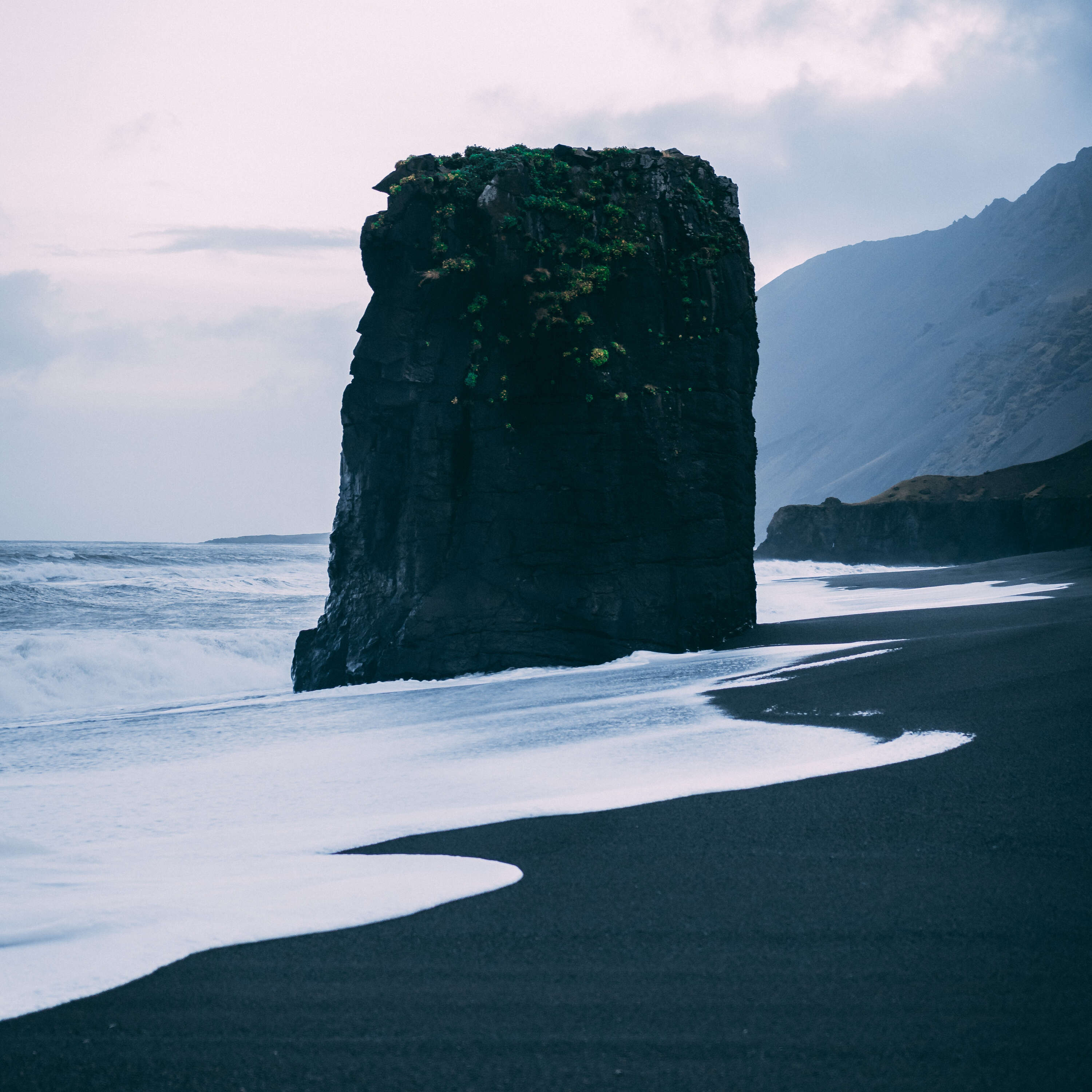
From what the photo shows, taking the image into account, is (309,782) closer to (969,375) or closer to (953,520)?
(953,520)

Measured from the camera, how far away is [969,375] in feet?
437

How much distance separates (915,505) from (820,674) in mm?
51064

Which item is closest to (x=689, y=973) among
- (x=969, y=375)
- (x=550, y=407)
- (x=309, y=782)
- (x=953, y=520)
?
(x=309, y=782)

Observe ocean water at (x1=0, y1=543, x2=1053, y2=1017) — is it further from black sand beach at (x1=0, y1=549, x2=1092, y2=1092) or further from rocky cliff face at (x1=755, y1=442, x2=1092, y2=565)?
rocky cliff face at (x1=755, y1=442, x2=1092, y2=565)

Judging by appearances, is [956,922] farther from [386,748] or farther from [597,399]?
[597,399]

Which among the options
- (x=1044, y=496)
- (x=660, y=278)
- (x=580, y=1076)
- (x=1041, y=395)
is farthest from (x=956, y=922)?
(x=1041, y=395)

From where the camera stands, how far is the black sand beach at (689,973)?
101 inches

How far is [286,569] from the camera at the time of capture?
52.3 m

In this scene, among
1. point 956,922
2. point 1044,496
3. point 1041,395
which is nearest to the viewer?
point 956,922

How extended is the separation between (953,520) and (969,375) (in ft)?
299

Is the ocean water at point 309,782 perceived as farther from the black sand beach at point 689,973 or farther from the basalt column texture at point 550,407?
the basalt column texture at point 550,407

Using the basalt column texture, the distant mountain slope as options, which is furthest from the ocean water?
the distant mountain slope

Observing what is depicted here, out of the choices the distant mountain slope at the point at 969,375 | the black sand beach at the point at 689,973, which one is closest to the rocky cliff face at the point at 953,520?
the distant mountain slope at the point at 969,375

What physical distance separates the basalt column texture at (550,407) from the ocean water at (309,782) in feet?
3.56
